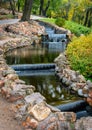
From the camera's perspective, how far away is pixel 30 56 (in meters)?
13.5

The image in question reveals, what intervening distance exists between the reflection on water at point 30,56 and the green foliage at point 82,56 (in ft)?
4.44

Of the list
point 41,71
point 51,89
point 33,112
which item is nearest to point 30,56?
point 41,71

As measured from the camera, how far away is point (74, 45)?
12.5 m

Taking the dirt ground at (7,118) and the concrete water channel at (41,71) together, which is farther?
the concrete water channel at (41,71)

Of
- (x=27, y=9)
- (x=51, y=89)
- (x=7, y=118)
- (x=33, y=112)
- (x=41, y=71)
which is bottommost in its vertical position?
(x=41, y=71)

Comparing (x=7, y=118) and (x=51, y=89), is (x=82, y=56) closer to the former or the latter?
(x=51, y=89)

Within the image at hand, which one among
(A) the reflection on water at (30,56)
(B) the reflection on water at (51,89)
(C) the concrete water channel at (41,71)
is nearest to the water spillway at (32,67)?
(C) the concrete water channel at (41,71)

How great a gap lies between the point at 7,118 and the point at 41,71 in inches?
222

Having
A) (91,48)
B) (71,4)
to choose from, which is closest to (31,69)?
(91,48)

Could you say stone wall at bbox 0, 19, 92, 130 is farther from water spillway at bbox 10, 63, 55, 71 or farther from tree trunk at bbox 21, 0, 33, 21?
tree trunk at bbox 21, 0, 33, 21

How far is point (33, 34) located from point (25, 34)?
66 centimetres

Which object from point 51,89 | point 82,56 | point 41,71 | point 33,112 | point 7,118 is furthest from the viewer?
point 82,56

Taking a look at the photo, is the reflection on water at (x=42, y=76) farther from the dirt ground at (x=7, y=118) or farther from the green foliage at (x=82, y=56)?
the dirt ground at (x=7, y=118)

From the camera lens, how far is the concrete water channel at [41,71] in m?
8.44
